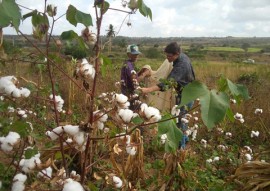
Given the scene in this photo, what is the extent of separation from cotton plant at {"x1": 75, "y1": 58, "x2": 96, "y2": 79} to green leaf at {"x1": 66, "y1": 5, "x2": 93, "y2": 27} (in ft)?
0.41

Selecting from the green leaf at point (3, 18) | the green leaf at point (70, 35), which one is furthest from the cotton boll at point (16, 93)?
the green leaf at point (3, 18)

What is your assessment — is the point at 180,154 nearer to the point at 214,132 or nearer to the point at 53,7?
the point at 53,7

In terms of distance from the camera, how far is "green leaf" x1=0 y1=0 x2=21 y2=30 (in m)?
0.74

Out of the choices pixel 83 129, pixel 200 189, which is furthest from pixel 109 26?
pixel 200 189

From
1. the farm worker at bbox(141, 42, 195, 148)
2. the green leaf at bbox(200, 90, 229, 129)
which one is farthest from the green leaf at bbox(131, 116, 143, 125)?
the farm worker at bbox(141, 42, 195, 148)

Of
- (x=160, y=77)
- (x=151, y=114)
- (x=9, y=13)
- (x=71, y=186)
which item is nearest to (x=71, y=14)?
(x=9, y=13)

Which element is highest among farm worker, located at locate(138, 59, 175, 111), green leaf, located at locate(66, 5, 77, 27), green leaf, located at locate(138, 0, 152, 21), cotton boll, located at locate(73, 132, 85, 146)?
green leaf, located at locate(138, 0, 152, 21)

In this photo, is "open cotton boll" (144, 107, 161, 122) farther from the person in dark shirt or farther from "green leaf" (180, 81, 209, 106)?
the person in dark shirt

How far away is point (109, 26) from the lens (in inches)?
51.9

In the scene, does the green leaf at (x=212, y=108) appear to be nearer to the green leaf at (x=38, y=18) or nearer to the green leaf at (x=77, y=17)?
the green leaf at (x=77, y=17)

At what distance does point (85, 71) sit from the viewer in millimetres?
1038

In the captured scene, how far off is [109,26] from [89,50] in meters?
0.25

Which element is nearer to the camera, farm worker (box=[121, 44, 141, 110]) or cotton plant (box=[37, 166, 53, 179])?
cotton plant (box=[37, 166, 53, 179])

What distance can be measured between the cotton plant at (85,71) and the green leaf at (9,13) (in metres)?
0.30
